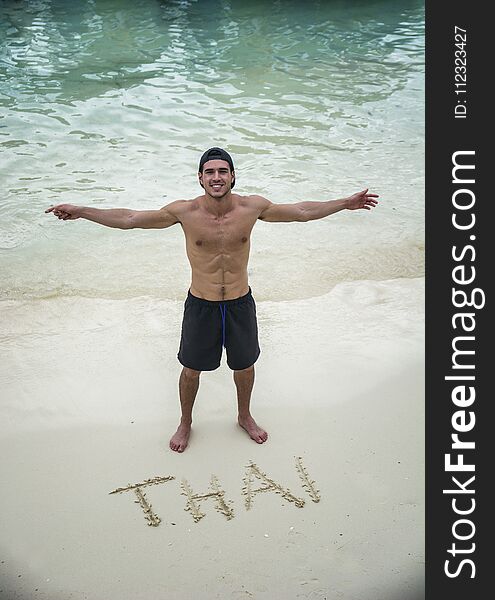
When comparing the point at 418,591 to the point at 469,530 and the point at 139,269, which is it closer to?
the point at 469,530

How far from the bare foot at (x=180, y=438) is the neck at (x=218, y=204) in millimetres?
1251

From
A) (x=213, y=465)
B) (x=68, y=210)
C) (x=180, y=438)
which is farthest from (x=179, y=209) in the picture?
(x=213, y=465)

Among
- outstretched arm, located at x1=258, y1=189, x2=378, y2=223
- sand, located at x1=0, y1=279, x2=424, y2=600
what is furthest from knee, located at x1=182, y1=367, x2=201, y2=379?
outstretched arm, located at x1=258, y1=189, x2=378, y2=223

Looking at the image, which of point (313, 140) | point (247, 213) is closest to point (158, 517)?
point (247, 213)

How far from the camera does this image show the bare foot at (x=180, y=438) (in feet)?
13.2

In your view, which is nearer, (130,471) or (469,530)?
(469,530)

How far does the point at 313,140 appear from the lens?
30.7 ft

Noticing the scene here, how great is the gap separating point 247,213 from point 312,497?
1507 mm

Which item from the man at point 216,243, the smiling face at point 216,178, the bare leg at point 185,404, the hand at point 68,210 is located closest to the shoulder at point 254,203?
the man at point 216,243

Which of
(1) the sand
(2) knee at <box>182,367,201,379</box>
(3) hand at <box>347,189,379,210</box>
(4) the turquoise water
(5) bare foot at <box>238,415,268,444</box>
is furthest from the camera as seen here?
(4) the turquoise water

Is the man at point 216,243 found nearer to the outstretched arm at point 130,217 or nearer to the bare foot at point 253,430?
the outstretched arm at point 130,217

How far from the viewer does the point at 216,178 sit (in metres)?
3.58

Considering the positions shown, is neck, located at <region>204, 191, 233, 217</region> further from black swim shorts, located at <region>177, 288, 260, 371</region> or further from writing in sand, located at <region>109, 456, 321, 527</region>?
writing in sand, located at <region>109, 456, 321, 527</region>

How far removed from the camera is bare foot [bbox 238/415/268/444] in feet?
13.4
